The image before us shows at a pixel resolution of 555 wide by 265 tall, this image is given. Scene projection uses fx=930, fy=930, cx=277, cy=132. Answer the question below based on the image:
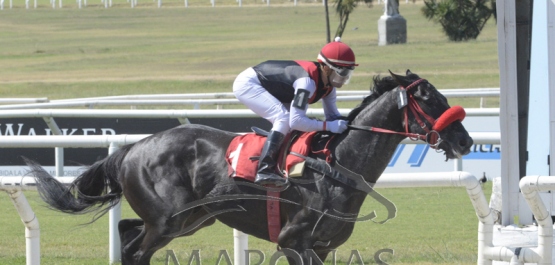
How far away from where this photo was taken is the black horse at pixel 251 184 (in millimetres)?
4547

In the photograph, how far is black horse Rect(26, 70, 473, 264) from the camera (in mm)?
4547

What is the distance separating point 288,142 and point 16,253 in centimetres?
242

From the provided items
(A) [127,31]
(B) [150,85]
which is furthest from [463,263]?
(A) [127,31]

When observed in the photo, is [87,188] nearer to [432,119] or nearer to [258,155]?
[258,155]

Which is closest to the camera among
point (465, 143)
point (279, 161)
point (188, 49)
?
point (465, 143)

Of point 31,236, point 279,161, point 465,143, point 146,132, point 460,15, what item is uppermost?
point 465,143

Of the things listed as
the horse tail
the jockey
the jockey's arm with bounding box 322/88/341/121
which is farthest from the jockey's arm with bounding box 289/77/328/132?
the horse tail

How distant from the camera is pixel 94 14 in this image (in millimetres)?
61062

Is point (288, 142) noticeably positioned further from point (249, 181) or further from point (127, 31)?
point (127, 31)

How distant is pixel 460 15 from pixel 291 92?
31.4 meters

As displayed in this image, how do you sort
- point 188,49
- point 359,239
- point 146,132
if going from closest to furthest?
point 359,239 → point 146,132 → point 188,49

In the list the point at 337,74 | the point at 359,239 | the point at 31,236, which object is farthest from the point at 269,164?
the point at 359,239

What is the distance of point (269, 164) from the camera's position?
463cm

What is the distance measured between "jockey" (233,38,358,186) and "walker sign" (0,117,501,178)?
346cm
